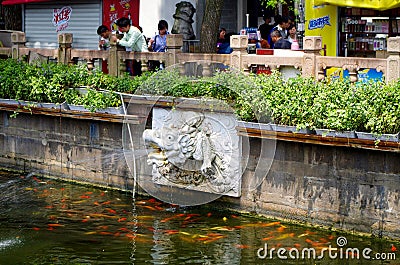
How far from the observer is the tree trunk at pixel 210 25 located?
17.3 m

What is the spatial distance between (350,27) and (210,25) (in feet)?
8.61

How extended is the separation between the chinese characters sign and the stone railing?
519 cm

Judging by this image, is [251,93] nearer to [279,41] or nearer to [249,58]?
[249,58]

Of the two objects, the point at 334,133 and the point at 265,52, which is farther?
the point at 265,52

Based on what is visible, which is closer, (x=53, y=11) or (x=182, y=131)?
(x=182, y=131)

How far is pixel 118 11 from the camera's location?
68.1 ft

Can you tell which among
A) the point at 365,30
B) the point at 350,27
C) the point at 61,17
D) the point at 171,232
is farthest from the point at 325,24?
the point at 61,17

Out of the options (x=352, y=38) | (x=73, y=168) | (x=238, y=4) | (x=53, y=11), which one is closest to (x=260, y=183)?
(x=73, y=168)

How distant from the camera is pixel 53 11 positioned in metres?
22.4

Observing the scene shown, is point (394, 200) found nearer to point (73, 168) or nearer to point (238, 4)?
point (73, 168)

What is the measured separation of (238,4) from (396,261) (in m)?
11.2

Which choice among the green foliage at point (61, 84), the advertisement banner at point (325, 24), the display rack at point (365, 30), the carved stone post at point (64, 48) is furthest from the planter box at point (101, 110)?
the display rack at point (365, 30)

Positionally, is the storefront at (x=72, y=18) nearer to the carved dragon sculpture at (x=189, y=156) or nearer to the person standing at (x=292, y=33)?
the person standing at (x=292, y=33)

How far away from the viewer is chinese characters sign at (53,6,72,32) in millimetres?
21953
